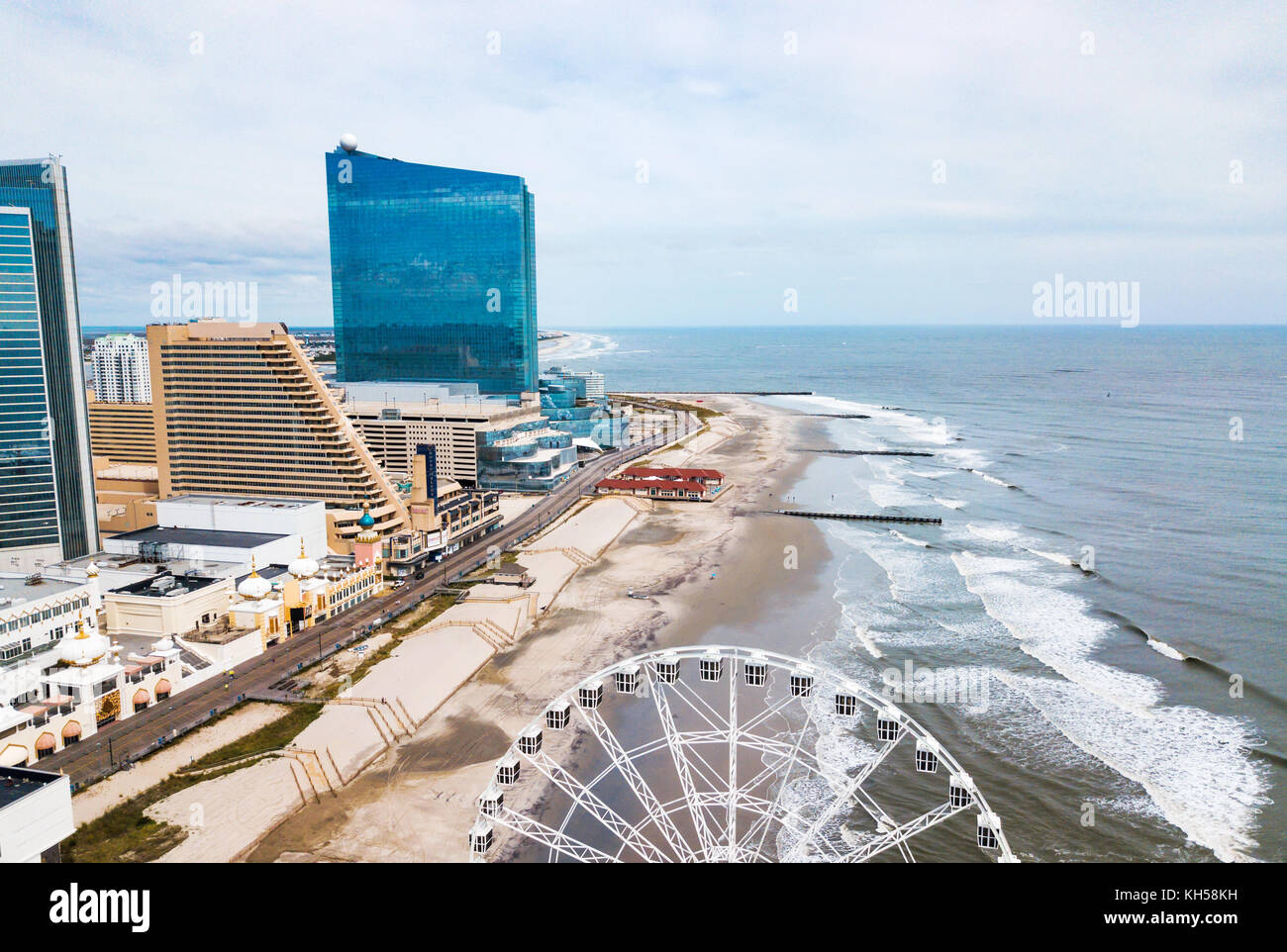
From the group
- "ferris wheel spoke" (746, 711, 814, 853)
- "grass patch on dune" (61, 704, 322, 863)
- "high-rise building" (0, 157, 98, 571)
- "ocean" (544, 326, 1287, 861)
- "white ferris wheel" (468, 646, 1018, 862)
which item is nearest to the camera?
"white ferris wheel" (468, 646, 1018, 862)

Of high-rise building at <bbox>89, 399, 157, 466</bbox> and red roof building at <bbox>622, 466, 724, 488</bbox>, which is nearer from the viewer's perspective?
high-rise building at <bbox>89, 399, 157, 466</bbox>

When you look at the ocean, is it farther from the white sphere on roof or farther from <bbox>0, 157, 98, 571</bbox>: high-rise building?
<bbox>0, 157, 98, 571</bbox>: high-rise building

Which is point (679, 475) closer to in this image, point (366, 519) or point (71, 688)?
point (366, 519)

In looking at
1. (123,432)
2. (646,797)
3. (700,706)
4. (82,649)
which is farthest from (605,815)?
(123,432)

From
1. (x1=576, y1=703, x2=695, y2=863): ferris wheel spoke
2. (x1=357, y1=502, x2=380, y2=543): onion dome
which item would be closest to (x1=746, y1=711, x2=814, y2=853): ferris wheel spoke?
(x1=576, y1=703, x2=695, y2=863): ferris wheel spoke

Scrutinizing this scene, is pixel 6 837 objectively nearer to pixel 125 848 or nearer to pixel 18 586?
pixel 125 848
